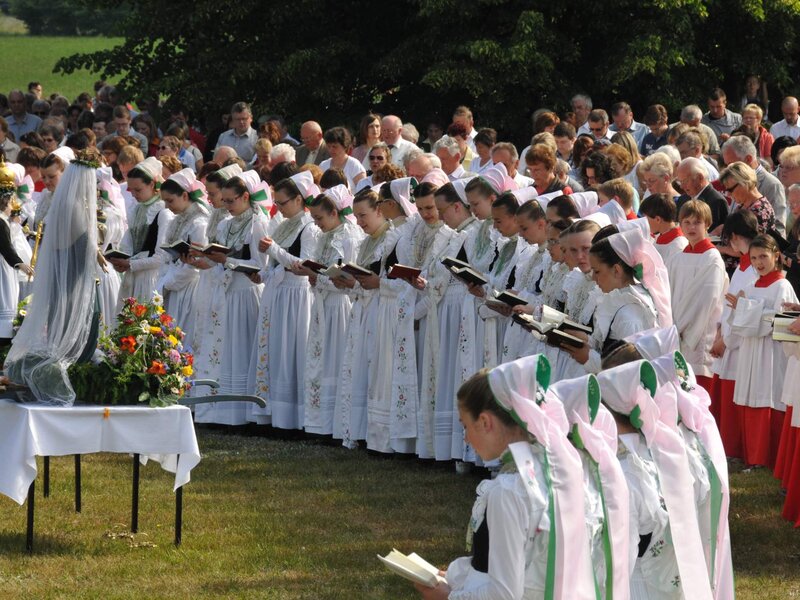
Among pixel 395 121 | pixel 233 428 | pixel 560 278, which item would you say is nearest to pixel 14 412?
pixel 560 278

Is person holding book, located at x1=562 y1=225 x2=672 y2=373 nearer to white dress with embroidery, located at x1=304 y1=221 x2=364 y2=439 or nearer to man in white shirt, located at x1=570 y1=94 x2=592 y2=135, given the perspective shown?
white dress with embroidery, located at x1=304 y1=221 x2=364 y2=439

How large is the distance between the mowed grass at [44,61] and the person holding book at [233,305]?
37630 mm

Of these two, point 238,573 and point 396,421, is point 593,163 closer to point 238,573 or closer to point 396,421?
point 396,421

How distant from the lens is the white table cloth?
26.8ft

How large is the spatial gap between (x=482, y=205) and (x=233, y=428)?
3.70 meters

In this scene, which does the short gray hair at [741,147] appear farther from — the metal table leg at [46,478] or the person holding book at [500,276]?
the metal table leg at [46,478]

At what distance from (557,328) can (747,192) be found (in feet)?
13.8

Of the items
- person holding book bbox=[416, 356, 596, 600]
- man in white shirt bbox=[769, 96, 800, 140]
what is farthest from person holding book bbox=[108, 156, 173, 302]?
person holding book bbox=[416, 356, 596, 600]

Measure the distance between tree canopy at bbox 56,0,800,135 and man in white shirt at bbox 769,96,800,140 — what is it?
2325 mm

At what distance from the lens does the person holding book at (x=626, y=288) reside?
7.72 meters

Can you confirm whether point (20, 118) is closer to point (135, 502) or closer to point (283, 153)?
point (283, 153)

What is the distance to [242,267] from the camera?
12.6m

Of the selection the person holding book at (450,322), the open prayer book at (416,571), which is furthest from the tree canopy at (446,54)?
the open prayer book at (416,571)

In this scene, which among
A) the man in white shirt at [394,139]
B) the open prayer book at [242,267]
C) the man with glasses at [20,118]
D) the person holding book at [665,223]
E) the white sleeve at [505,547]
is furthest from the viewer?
the man with glasses at [20,118]
